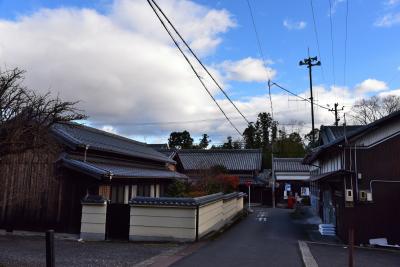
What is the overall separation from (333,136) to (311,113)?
15.8m

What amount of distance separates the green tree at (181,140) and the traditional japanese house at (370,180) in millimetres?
68783

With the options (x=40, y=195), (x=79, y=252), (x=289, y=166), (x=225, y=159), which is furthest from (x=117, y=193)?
(x=289, y=166)

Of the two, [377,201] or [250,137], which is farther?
[250,137]

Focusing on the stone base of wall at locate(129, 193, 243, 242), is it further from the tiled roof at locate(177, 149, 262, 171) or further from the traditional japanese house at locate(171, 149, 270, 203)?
the tiled roof at locate(177, 149, 262, 171)

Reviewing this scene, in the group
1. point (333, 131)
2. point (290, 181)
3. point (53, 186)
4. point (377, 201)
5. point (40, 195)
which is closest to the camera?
point (377, 201)

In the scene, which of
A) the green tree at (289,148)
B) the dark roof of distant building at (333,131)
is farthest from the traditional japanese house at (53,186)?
the green tree at (289,148)

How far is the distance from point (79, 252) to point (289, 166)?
1715 inches

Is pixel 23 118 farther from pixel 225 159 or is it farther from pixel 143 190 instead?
pixel 225 159

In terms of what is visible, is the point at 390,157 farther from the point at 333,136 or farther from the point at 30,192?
the point at 30,192

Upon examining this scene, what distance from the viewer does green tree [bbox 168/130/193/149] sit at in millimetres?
86250

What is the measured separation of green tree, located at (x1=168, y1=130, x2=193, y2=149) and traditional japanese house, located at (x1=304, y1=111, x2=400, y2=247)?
68.8 m

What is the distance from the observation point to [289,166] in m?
54.2

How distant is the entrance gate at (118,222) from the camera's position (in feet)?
54.5

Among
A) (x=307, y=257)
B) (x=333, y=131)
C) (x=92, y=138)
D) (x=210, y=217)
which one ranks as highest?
(x=333, y=131)
